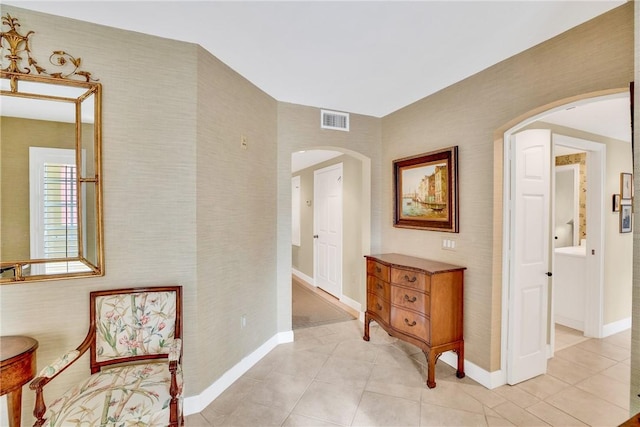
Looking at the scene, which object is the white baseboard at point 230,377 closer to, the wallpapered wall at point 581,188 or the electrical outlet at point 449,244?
the electrical outlet at point 449,244

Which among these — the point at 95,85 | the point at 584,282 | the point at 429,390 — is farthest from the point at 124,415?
the point at 584,282

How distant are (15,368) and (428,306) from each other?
270cm

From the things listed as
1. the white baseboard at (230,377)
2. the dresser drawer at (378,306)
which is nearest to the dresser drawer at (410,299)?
the dresser drawer at (378,306)

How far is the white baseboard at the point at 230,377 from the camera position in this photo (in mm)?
2082

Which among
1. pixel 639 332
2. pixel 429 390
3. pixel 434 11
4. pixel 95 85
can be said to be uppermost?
pixel 434 11

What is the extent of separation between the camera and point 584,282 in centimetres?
347

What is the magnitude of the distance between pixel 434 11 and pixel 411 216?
1.99 metres

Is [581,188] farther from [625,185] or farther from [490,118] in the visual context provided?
[490,118]

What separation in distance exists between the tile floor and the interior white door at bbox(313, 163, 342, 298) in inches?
76.4

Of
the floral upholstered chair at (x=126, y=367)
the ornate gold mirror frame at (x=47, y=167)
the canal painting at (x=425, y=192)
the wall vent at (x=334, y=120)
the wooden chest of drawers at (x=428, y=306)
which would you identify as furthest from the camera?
the wall vent at (x=334, y=120)

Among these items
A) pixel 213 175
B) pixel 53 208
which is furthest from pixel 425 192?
pixel 53 208

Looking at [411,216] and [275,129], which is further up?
[275,129]

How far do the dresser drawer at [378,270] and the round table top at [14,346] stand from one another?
2633 mm

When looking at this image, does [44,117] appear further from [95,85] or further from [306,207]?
[306,207]
